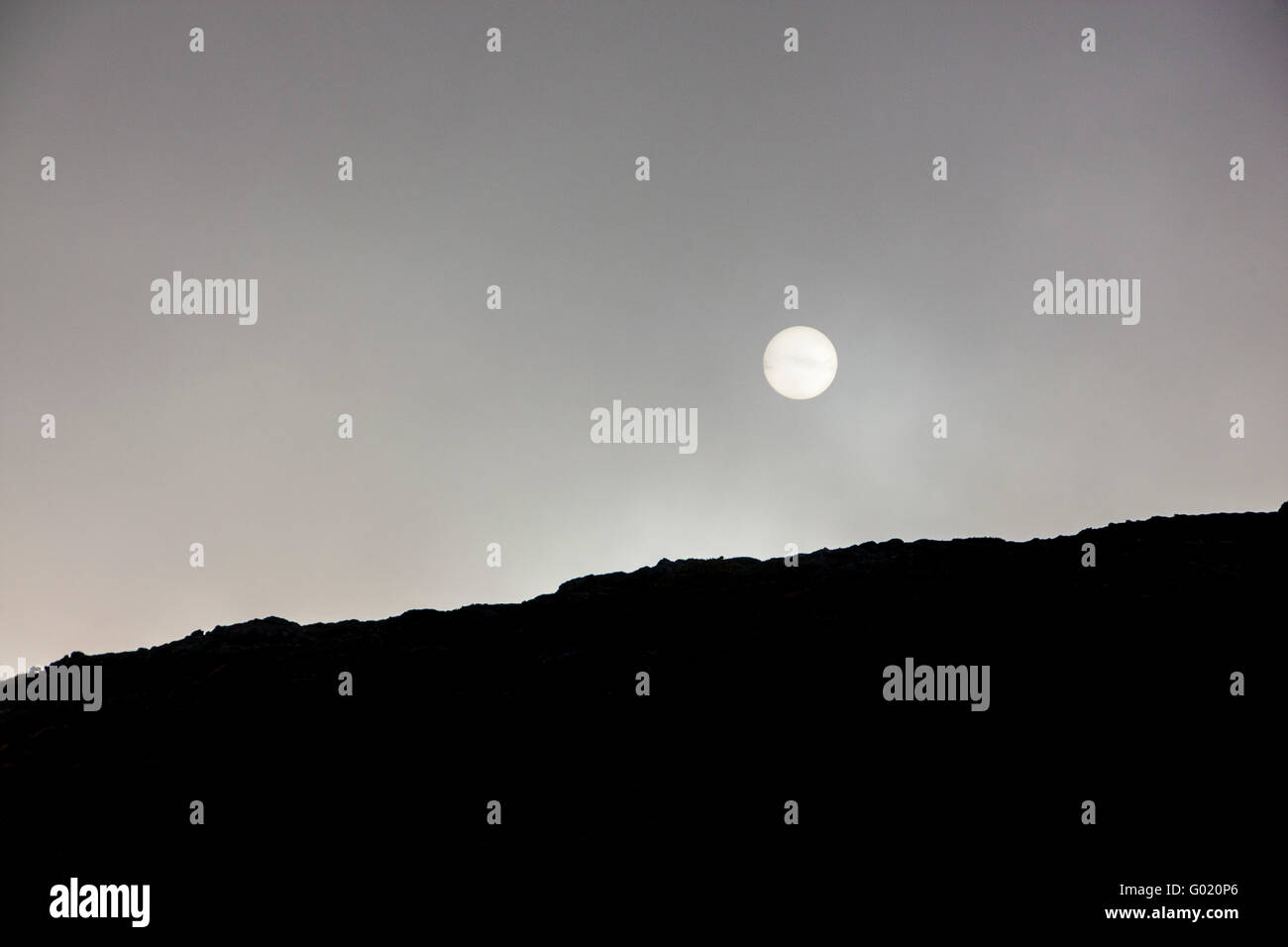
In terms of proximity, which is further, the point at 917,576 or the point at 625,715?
the point at 917,576

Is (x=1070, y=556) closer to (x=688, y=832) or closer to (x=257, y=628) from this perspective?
(x=688, y=832)

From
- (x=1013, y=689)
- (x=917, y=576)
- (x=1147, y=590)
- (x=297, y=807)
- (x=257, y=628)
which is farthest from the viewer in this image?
(x=257, y=628)

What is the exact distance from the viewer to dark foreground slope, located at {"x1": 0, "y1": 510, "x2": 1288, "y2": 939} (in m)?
14.2

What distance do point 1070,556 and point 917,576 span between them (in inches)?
195

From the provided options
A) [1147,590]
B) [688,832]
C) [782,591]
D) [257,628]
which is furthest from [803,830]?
[257,628]

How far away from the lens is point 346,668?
22.3 meters

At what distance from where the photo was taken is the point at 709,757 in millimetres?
17797

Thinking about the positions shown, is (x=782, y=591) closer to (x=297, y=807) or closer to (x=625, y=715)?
(x=625, y=715)

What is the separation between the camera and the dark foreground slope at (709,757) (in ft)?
46.4

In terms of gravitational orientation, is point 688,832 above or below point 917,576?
below

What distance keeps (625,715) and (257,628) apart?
48.2 feet
